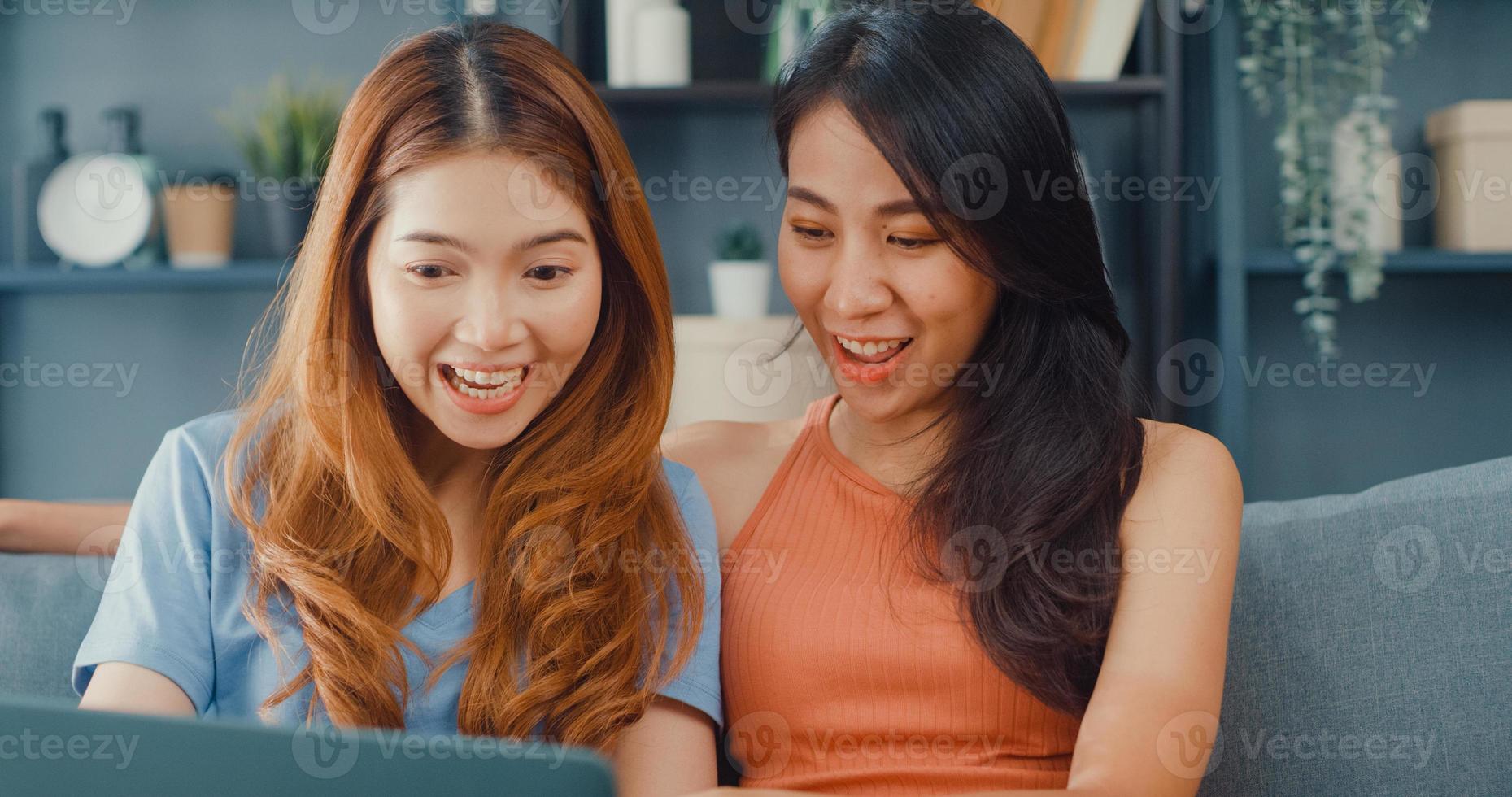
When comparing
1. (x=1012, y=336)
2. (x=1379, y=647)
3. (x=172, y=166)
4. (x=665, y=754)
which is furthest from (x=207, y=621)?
(x=172, y=166)

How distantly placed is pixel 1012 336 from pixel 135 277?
1.74 meters

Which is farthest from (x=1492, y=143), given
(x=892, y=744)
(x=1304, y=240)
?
(x=892, y=744)

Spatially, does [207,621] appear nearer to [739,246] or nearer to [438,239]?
[438,239]

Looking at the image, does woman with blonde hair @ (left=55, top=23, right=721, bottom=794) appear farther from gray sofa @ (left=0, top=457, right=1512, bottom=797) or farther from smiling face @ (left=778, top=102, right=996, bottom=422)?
gray sofa @ (left=0, top=457, right=1512, bottom=797)

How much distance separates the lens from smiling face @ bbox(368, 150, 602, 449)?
106cm

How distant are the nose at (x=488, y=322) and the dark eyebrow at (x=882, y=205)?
321 millimetres

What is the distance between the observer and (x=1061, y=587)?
45.4 inches

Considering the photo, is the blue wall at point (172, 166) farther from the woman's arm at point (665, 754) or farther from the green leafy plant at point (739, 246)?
the woman's arm at point (665, 754)

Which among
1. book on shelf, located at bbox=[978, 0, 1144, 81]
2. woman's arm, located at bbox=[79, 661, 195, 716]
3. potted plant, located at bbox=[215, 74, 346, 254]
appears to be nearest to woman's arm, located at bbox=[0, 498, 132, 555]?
woman's arm, located at bbox=[79, 661, 195, 716]

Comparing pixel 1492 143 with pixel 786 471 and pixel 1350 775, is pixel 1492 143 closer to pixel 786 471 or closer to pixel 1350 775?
pixel 1350 775

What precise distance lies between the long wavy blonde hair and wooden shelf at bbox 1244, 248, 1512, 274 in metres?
1.45

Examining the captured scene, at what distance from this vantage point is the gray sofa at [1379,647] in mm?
1164

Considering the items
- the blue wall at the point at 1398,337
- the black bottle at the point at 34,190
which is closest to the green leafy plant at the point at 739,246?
the blue wall at the point at 1398,337

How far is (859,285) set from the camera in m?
1.17
